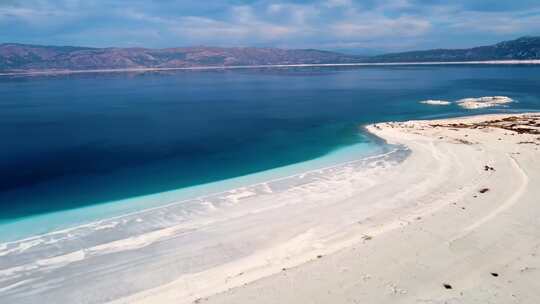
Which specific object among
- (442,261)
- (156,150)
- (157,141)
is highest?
(442,261)

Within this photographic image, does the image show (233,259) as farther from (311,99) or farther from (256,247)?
(311,99)

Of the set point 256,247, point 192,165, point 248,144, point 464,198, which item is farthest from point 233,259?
point 248,144

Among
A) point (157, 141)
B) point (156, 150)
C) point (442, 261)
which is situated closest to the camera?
point (442, 261)

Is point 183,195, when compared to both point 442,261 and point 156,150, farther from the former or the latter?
point 442,261

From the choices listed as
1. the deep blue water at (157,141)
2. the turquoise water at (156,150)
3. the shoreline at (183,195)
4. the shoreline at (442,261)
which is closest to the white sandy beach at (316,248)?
the shoreline at (442,261)

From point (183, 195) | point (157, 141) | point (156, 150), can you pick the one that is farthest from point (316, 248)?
point (157, 141)

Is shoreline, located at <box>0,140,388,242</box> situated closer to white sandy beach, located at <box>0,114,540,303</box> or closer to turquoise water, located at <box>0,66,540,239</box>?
turquoise water, located at <box>0,66,540,239</box>

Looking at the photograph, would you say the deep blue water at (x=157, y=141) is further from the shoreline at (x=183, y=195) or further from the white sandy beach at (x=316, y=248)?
the white sandy beach at (x=316, y=248)

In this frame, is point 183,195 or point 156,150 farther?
point 156,150
